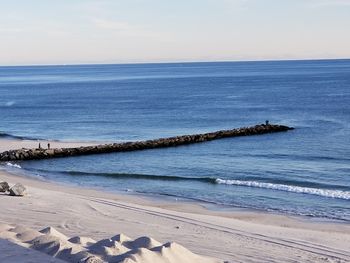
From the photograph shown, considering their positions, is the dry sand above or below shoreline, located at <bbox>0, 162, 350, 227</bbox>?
above

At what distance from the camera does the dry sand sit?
13.3 metres

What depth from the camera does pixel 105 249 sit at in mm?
13258

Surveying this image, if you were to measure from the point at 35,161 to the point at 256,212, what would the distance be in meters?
20.9

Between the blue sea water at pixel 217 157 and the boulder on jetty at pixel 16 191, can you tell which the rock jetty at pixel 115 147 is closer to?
the blue sea water at pixel 217 157

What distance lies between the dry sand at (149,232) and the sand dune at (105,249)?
0.9 inches

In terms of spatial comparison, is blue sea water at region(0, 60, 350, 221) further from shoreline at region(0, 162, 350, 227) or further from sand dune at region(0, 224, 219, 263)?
sand dune at region(0, 224, 219, 263)

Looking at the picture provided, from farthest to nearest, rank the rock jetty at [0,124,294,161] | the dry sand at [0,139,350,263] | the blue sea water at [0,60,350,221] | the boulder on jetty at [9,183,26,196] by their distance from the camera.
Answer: the rock jetty at [0,124,294,161] < the blue sea water at [0,60,350,221] < the boulder on jetty at [9,183,26,196] < the dry sand at [0,139,350,263]

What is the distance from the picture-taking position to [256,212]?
909 inches

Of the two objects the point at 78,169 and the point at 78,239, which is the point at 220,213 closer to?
the point at 78,239

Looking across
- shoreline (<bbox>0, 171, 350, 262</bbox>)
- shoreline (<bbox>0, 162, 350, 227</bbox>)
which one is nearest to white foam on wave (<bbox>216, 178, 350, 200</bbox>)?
shoreline (<bbox>0, 162, 350, 227</bbox>)

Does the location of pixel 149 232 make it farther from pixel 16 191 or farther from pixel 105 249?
pixel 16 191

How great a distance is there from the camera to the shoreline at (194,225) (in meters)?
16.1

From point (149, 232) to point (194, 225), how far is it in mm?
1867

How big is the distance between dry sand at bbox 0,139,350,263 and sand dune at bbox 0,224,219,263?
0.02m
